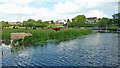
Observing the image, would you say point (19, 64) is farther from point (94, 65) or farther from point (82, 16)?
point (82, 16)

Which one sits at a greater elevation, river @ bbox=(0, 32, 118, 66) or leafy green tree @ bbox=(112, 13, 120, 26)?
leafy green tree @ bbox=(112, 13, 120, 26)

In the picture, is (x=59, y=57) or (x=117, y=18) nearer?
(x=59, y=57)

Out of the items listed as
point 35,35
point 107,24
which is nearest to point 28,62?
point 35,35

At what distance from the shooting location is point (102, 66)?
33.5 feet

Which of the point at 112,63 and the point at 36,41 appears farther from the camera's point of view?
the point at 36,41

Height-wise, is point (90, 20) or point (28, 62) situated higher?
point (90, 20)

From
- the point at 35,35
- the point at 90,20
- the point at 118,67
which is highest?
the point at 90,20

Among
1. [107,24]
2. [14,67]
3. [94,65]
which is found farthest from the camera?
[107,24]

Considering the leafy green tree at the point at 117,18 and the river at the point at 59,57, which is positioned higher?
the leafy green tree at the point at 117,18

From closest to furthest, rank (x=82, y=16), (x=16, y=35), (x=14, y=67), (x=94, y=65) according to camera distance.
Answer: (x=14, y=67), (x=94, y=65), (x=16, y=35), (x=82, y=16)

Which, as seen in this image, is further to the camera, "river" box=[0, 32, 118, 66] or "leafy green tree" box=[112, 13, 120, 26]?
"leafy green tree" box=[112, 13, 120, 26]

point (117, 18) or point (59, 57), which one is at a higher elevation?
point (117, 18)

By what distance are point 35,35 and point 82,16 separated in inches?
4412

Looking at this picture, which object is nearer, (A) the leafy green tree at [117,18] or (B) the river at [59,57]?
(B) the river at [59,57]
